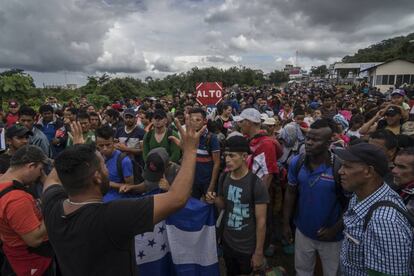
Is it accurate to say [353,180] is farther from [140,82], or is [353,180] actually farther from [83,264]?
[140,82]

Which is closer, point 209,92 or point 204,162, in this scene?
point 204,162

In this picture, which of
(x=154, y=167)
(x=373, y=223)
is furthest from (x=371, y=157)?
(x=154, y=167)

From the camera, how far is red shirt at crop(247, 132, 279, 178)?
3807 mm

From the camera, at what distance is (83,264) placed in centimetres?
166

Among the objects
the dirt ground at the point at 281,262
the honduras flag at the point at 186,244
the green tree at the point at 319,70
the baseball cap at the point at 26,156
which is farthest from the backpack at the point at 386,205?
the green tree at the point at 319,70

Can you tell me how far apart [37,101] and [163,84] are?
33493 mm

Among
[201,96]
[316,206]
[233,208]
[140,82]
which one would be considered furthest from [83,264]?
[140,82]

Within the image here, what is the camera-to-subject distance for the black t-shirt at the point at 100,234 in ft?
5.26

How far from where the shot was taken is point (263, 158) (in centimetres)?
381

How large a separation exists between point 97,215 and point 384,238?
67.0 inches

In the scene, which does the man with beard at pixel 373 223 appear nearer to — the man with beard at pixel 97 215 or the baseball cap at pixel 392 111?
the man with beard at pixel 97 215

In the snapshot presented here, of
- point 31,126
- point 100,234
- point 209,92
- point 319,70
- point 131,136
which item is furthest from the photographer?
point 319,70

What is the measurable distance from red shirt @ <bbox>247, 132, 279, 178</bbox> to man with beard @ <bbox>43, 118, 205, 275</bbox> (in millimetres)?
2173

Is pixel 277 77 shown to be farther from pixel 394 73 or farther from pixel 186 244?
pixel 186 244
